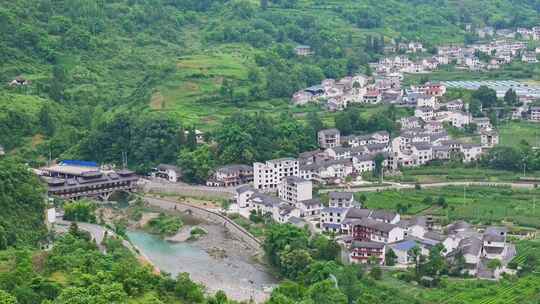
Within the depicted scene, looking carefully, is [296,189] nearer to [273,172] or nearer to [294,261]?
[273,172]

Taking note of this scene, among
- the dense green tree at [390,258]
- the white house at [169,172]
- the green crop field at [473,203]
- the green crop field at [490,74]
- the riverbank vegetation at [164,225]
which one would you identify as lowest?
the riverbank vegetation at [164,225]

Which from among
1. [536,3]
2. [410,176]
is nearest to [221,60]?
[410,176]

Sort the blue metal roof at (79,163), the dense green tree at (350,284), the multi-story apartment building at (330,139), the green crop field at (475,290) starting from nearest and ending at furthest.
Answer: the green crop field at (475,290) < the dense green tree at (350,284) < the blue metal roof at (79,163) < the multi-story apartment building at (330,139)

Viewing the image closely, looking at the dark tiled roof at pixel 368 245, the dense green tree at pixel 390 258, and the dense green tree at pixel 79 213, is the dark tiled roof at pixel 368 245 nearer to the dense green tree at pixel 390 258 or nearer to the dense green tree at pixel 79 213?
the dense green tree at pixel 390 258

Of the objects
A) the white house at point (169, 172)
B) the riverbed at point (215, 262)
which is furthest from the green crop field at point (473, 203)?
the white house at point (169, 172)

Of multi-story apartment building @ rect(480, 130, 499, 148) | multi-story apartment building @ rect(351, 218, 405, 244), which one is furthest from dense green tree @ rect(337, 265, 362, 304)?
multi-story apartment building @ rect(480, 130, 499, 148)

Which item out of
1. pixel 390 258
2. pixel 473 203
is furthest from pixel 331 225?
pixel 473 203
